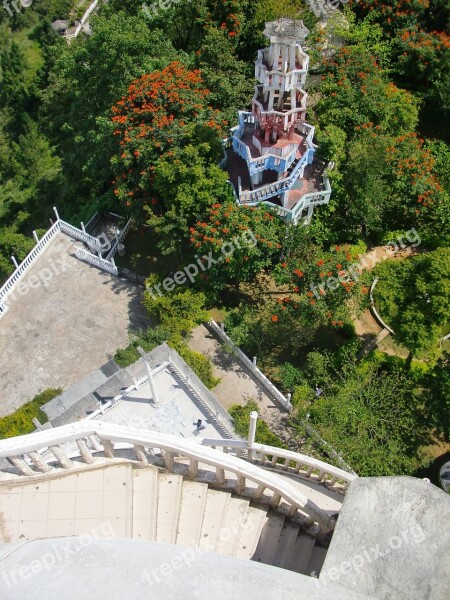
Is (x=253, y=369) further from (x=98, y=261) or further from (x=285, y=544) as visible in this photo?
(x=285, y=544)

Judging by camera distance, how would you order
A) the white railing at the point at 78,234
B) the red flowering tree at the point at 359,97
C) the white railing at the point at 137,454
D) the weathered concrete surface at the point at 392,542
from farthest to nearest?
1. the white railing at the point at 78,234
2. the red flowering tree at the point at 359,97
3. the white railing at the point at 137,454
4. the weathered concrete surface at the point at 392,542

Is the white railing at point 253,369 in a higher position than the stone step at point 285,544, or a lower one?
higher

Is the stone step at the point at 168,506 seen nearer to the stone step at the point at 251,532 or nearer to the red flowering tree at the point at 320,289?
the stone step at the point at 251,532

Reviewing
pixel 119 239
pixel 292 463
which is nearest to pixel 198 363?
pixel 292 463

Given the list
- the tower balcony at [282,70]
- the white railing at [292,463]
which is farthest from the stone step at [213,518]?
the tower balcony at [282,70]

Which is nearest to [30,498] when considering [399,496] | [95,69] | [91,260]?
[399,496]

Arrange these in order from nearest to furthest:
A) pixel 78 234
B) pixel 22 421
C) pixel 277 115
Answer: pixel 22 421, pixel 277 115, pixel 78 234

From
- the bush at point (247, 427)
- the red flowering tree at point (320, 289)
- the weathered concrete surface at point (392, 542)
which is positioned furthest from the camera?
the red flowering tree at point (320, 289)
